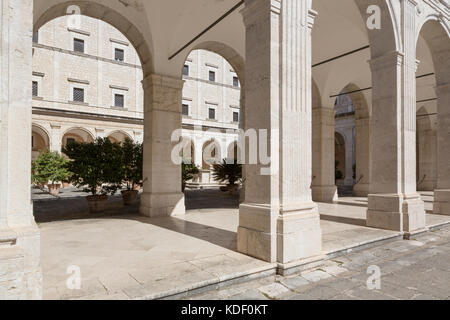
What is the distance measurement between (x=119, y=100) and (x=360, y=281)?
87.1ft

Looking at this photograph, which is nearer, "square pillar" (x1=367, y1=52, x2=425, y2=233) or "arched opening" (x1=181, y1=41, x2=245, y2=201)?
"square pillar" (x1=367, y1=52, x2=425, y2=233)

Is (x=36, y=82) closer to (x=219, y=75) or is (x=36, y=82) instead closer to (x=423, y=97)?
(x=219, y=75)

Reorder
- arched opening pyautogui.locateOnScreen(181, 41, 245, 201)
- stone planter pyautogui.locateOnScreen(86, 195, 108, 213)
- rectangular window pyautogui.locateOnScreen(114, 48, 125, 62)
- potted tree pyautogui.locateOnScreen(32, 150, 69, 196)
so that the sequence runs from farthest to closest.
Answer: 1. arched opening pyautogui.locateOnScreen(181, 41, 245, 201)
2. rectangular window pyautogui.locateOnScreen(114, 48, 125, 62)
3. potted tree pyautogui.locateOnScreen(32, 150, 69, 196)
4. stone planter pyautogui.locateOnScreen(86, 195, 108, 213)

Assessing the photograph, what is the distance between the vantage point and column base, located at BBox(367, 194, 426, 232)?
6.51 meters

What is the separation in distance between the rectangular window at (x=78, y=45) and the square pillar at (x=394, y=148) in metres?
25.2

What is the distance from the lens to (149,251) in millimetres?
4758

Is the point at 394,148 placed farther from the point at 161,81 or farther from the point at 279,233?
the point at 161,81

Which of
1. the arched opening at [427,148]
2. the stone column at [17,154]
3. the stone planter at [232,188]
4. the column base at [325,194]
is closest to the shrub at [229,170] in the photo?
the stone planter at [232,188]

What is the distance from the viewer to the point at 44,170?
17344mm

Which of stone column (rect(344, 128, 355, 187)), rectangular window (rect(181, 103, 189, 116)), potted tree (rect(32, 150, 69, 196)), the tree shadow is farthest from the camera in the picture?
rectangular window (rect(181, 103, 189, 116))

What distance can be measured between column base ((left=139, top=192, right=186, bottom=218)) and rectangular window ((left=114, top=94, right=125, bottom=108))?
20151 mm

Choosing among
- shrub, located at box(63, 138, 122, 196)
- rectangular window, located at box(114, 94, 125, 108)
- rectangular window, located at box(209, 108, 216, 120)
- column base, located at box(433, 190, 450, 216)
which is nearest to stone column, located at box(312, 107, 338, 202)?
column base, located at box(433, 190, 450, 216)

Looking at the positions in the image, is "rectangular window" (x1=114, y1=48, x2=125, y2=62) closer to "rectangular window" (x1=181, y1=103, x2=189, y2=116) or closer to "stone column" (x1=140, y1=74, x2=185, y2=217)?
"rectangular window" (x1=181, y1=103, x2=189, y2=116)

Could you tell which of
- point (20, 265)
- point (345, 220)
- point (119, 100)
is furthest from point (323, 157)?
point (119, 100)
